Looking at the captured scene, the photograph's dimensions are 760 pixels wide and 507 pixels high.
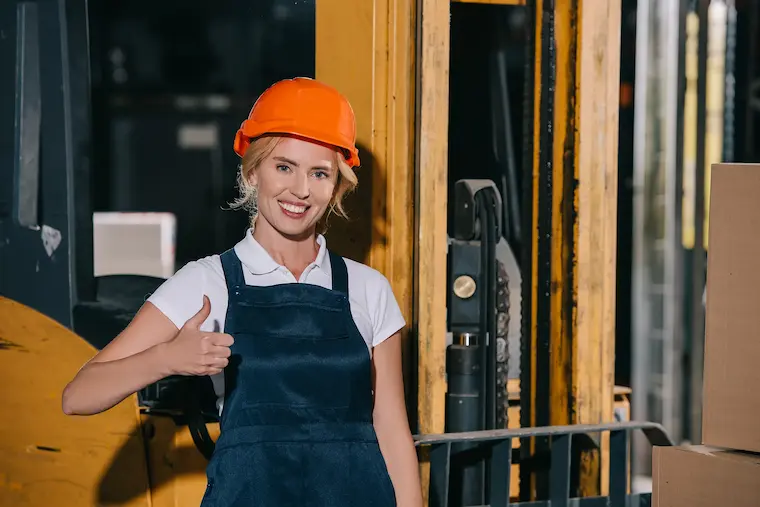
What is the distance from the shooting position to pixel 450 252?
305 cm

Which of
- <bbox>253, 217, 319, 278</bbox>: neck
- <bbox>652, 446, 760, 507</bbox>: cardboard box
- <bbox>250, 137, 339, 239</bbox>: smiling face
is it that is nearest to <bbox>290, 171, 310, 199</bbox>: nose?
<bbox>250, 137, 339, 239</bbox>: smiling face

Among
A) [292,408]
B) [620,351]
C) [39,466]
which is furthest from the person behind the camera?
[620,351]

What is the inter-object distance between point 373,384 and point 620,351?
5.80 feet

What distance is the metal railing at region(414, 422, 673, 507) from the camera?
2.80 meters

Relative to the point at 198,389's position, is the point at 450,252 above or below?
above

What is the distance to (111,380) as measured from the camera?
1.84 meters

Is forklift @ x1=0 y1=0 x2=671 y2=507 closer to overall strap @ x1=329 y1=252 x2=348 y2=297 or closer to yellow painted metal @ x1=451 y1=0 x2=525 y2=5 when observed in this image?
yellow painted metal @ x1=451 y1=0 x2=525 y2=5

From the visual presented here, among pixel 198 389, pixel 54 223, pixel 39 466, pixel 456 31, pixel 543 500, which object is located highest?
pixel 456 31

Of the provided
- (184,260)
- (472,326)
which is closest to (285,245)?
(184,260)

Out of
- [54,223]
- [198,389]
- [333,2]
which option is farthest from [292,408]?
[333,2]

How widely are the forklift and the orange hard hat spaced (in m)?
0.69

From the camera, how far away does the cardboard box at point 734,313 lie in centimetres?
186

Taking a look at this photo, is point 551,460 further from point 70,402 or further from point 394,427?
point 70,402

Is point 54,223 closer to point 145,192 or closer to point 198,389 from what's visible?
point 145,192
